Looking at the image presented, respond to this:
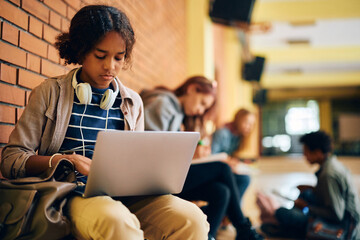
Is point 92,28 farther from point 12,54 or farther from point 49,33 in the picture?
point 49,33

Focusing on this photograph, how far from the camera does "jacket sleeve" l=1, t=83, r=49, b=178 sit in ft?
3.70

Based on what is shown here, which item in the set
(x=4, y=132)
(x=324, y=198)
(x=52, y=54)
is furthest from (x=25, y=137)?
(x=324, y=198)

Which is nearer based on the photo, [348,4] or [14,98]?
[14,98]

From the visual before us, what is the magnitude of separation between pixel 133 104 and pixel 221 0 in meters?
3.10

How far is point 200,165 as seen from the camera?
6.64 feet

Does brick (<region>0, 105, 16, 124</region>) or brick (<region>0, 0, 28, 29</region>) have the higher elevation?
brick (<region>0, 0, 28, 29</region>)

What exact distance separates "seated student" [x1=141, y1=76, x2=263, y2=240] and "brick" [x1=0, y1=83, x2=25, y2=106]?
82 cm

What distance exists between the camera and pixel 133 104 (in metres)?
1.47

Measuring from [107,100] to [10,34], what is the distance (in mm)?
495

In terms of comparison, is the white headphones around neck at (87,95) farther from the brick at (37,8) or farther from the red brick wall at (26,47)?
the brick at (37,8)

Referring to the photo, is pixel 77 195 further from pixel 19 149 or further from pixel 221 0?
pixel 221 0

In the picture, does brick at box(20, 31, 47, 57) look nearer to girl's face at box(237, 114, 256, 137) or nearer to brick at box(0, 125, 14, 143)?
brick at box(0, 125, 14, 143)

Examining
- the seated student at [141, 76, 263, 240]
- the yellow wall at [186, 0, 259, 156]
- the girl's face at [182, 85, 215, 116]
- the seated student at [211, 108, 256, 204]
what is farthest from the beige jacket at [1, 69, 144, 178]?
the yellow wall at [186, 0, 259, 156]

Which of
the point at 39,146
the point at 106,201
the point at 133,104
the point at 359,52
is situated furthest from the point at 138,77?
the point at 359,52
